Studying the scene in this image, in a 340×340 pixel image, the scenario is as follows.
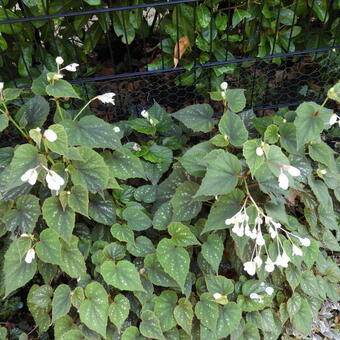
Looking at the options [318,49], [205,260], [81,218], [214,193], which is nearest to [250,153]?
[214,193]

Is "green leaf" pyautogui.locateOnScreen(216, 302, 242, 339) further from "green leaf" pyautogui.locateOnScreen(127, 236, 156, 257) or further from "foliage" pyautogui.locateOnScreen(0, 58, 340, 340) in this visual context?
"green leaf" pyautogui.locateOnScreen(127, 236, 156, 257)

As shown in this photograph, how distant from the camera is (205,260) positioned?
5.83 ft

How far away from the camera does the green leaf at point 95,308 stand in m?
1.56

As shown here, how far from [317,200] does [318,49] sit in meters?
0.77

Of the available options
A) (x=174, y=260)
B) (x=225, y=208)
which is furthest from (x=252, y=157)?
(x=174, y=260)

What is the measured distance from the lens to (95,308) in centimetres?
160

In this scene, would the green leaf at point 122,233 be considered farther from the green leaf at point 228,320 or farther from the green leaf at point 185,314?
the green leaf at point 228,320

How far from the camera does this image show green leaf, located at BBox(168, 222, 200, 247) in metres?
1.65

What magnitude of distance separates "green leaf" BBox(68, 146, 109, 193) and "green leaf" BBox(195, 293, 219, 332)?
0.60 m

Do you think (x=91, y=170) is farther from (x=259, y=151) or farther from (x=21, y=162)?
(x=259, y=151)

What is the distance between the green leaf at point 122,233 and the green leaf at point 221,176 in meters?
0.38

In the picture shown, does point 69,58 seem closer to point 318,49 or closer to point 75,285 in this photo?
point 75,285

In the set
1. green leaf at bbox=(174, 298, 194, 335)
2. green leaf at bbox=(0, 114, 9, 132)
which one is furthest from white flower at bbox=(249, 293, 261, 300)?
green leaf at bbox=(0, 114, 9, 132)

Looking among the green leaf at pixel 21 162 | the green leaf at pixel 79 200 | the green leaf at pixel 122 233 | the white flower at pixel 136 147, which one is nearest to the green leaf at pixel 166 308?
the green leaf at pixel 122 233
